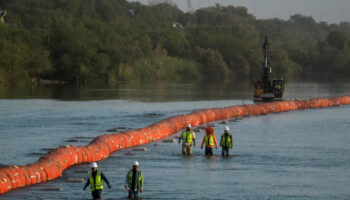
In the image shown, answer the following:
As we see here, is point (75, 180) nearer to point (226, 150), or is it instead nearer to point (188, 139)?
point (188, 139)

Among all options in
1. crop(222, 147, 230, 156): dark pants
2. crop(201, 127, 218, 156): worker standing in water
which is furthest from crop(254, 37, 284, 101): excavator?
crop(201, 127, 218, 156): worker standing in water

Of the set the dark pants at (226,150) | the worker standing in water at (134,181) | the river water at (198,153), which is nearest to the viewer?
the worker standing in water at (134,181)

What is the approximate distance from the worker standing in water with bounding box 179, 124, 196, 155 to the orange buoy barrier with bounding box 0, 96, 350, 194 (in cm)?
525

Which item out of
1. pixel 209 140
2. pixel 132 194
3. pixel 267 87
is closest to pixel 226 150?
pixel 209 140

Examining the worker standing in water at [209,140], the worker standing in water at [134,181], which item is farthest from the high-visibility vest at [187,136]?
the worker standing in water at [134,181]

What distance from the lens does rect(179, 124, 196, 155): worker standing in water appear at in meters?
47.6

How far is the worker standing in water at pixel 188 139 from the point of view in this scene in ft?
156

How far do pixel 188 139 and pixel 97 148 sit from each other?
611cm

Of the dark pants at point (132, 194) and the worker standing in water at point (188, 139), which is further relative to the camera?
the worker standing in water at point (188, 139)

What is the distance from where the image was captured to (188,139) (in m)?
49.1

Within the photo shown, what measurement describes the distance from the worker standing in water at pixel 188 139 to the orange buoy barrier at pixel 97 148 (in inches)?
207

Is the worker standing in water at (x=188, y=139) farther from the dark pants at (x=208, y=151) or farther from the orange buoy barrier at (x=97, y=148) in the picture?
the orange buoy barrier at (x=97, y=148)

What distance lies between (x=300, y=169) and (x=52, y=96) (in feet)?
253

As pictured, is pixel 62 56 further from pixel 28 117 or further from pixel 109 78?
pixel 28 117
